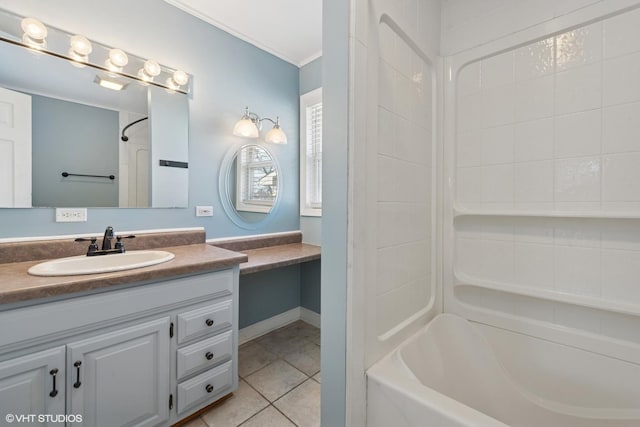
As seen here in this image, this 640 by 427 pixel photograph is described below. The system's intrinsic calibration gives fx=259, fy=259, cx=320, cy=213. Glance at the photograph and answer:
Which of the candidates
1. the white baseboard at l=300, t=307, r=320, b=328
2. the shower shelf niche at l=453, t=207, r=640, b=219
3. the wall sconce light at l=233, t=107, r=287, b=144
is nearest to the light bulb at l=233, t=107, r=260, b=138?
the wall sconce light at l=233, t=107, r=287, b=144

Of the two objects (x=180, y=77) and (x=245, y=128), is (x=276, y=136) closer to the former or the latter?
(x=245, y=128)

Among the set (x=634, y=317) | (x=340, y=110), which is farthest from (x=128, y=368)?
(x=634, y=317)

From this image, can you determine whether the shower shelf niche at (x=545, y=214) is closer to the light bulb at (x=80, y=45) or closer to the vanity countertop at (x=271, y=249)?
the vanity countertop at (x=271, y=249)

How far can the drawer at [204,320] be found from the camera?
1.36 metres

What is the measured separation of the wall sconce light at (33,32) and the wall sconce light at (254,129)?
114cm

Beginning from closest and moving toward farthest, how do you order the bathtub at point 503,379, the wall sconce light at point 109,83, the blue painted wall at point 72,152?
the bathtub at point 503,379
the blue painted wall at point 72,152
the wall sconce light at point 109,83

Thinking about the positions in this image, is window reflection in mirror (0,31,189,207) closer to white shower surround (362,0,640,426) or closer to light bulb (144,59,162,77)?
light bulb (144,59,162,77)

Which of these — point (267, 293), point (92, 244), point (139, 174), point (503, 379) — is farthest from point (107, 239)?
point (503, 379)

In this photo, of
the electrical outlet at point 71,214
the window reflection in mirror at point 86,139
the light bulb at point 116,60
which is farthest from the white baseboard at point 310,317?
the light bulb at point 116,60

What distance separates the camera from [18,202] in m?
1.38

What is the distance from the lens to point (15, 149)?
4.50 ft

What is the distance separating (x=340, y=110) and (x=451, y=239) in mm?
1015

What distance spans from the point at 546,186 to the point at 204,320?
6.13 ft

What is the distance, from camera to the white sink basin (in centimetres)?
113
